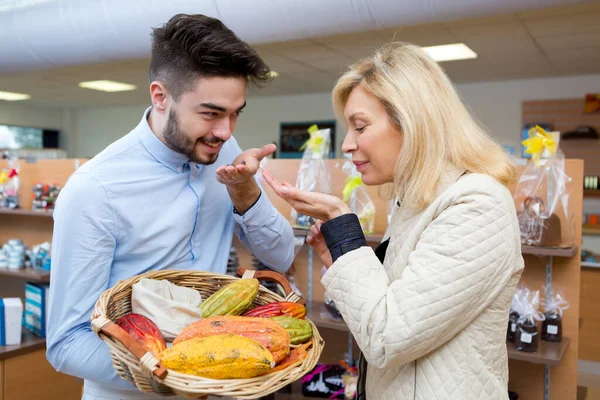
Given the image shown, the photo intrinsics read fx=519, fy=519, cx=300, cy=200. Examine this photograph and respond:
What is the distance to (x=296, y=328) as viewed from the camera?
1125 mm

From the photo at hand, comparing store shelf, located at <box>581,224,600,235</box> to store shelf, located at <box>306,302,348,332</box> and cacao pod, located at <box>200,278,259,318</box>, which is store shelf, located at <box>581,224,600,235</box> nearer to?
store shelf, located at <box>306,302,348,332</box>

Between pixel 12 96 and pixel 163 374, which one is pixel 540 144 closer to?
pixel 163 374

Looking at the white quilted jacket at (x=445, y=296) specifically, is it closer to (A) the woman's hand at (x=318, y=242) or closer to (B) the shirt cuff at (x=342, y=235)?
(B) the shirt cuff at (x=342, y=235)

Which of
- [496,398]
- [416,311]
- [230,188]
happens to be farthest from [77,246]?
[496,398]

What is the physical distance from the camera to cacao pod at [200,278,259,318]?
→ 3.89 feet

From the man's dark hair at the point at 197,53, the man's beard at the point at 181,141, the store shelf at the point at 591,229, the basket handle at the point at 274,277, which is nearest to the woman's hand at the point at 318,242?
the basket handle at the point at 274,277

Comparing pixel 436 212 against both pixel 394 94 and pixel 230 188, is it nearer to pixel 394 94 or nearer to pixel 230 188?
pixel 394 94

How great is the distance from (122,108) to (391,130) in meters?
12.0

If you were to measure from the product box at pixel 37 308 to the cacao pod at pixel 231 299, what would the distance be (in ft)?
8.29

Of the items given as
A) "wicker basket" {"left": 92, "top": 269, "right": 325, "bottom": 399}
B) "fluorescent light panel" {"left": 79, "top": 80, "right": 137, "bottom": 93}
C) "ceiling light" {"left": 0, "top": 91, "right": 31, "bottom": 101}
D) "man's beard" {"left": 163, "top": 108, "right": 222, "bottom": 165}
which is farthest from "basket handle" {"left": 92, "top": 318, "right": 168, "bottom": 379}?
"ceiling light" {"left": 0, "top": 91, "right": 31, "bottom": 101}

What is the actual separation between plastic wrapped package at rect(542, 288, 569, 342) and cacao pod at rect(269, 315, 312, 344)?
1782 mm

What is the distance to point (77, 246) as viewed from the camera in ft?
3.92

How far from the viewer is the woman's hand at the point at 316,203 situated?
1219 millimetres

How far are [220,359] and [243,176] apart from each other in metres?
0.52
